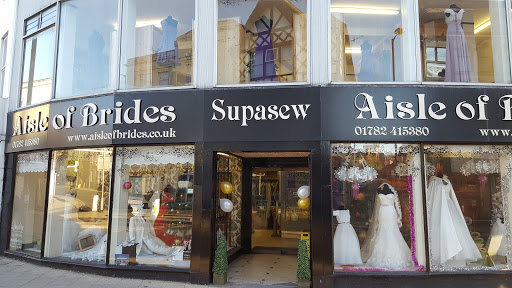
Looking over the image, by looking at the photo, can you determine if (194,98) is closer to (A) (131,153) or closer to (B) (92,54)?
(A) (131,153)

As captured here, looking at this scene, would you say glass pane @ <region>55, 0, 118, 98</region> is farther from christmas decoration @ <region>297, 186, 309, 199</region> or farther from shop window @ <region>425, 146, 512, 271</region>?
shop window @ <region>425, 146, 512, 271</region>

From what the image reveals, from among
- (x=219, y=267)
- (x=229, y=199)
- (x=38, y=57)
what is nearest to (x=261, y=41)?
(x=229, y=199)

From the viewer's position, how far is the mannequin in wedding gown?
7.39 m

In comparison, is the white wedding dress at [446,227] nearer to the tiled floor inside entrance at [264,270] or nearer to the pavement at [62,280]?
the tiled floor inside entrance at [264,270]

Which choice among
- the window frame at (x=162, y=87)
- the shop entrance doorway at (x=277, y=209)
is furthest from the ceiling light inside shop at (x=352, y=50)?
the shop entrance doorway at (x=277, y=209)

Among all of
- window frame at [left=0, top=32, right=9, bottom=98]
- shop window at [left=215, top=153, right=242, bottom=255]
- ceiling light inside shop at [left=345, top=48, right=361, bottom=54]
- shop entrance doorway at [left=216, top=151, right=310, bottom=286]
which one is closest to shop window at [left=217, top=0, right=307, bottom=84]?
ceiling light inside shop at [left=345, top=48, right=361, bottom=54]

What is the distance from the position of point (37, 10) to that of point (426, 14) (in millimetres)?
9783

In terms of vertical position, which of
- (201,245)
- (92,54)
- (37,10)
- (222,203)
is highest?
(37,10)

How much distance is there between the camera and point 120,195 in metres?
7.58

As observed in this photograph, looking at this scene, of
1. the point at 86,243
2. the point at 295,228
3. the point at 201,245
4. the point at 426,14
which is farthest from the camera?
the point at 295,228

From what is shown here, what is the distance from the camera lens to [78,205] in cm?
823

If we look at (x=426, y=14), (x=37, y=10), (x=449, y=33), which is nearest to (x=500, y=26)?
(x=449, y=33)

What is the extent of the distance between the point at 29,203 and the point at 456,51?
11.2m

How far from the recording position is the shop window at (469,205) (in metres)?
6.59
